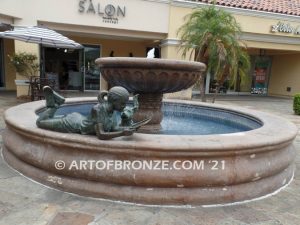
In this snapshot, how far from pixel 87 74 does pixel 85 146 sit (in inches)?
515

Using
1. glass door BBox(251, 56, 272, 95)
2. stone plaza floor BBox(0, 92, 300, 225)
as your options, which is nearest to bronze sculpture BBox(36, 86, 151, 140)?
stone plaza floor BBox(0, 92, 300, 225)

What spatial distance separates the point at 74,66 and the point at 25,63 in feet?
16.3

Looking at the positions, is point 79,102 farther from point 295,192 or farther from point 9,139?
point 295,192

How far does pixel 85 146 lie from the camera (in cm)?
286

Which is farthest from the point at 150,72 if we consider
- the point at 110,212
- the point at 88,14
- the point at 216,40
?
the point at 88,14

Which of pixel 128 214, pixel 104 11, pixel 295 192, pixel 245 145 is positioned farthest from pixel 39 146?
pixel 104 11

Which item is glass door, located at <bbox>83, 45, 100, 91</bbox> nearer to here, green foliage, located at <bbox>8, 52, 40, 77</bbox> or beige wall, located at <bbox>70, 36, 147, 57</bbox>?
beige wall, located at <bbox>70, 36, 147, 57</bbox>

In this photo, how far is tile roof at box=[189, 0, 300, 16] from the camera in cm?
1364

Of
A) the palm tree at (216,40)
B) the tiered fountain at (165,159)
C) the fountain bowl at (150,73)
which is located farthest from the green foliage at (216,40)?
the tiered fountain at (165,159)

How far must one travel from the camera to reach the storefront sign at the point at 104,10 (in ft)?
36.8

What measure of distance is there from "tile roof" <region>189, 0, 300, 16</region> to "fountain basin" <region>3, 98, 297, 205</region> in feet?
37.3

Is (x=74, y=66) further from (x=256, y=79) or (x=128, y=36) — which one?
(x=256, y=79)

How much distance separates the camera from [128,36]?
500 inches

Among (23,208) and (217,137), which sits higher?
(217,137)
